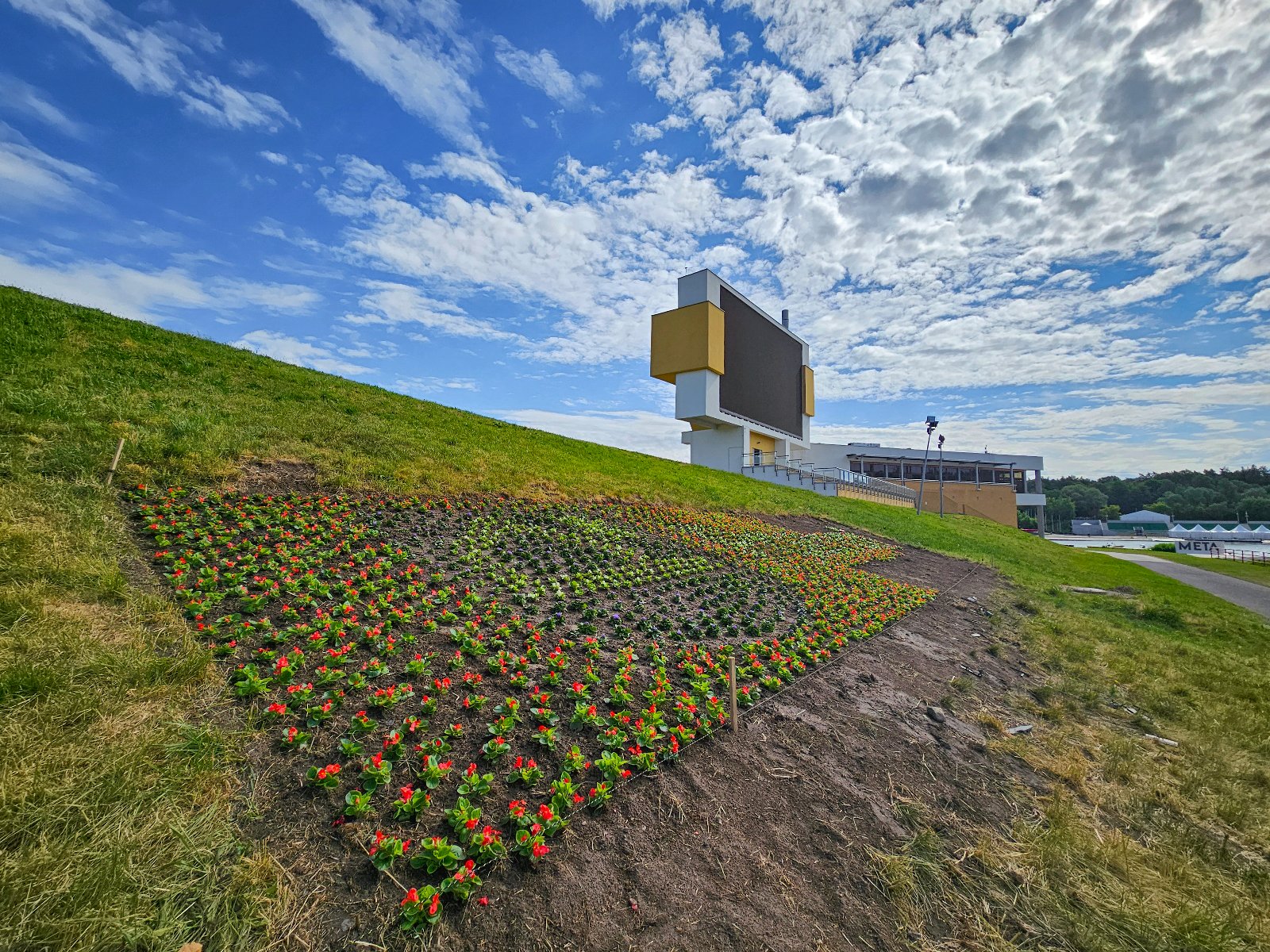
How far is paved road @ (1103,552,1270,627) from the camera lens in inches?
554

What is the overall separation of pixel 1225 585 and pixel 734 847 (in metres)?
24.3

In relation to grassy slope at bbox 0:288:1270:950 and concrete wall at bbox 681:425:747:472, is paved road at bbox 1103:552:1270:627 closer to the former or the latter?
grassy slope at bbox 0:288:1270:950

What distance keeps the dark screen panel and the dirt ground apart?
24.6 m

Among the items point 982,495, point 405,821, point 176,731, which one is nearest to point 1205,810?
point 405,821

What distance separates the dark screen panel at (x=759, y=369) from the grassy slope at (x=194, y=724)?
20260 millimetres

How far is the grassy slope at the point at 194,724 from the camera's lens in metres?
2.29

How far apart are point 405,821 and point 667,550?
666cm

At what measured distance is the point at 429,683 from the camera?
158 inches

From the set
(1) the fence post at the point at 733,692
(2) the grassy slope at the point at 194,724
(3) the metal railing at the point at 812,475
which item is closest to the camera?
(2) the grassy slope at the point at 194,724

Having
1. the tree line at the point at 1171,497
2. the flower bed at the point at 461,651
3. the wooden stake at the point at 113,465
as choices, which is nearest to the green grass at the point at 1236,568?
the flower bed at the point at 461,651

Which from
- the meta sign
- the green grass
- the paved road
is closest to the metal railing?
the paved road

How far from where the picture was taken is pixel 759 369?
102 feet

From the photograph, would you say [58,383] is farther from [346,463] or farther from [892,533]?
[892,533]

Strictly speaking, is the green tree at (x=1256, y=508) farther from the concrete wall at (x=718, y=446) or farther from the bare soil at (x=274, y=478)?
the bare soil at (x=274, y=478)
